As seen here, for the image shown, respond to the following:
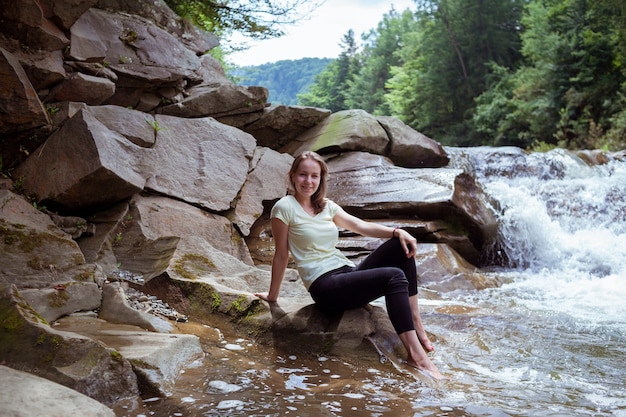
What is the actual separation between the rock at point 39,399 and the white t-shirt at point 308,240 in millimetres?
1866

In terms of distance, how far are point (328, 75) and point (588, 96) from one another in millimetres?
32629

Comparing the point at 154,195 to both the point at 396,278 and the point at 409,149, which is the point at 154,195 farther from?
the point at 409,149

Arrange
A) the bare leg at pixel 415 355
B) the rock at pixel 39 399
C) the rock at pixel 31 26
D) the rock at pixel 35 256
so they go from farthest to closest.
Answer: the rock at pixel 31 26
the rock at pixel 35 256
the bare leg at pixel 415 355
the rock at pixel 39 399

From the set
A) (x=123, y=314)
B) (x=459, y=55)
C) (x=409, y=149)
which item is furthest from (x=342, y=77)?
(x=123, y=314)

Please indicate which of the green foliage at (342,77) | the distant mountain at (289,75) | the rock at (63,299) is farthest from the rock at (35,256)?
the distant mountain at (289,75)

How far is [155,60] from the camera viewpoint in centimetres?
866

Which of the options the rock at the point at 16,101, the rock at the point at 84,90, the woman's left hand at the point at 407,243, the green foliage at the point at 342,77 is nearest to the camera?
the woman's left hand at the point at 407,243

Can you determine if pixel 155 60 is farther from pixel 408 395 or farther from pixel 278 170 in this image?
pixel 408 395

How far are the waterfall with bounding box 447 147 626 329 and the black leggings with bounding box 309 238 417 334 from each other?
2.93 meters

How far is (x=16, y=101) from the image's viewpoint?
594 cm

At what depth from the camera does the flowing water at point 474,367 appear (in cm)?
291

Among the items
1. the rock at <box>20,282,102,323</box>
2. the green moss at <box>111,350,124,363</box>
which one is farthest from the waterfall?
the green moss at <box>111,350,124,363</box>

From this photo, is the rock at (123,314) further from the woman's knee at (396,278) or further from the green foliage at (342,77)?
the green foliage at (342,77)

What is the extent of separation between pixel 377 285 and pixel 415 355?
53cm
